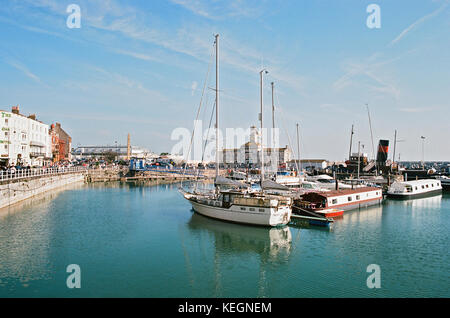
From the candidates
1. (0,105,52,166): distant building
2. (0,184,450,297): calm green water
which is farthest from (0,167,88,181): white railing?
(0,105,52,166): distant building

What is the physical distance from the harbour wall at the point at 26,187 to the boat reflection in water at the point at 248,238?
27.4 metres

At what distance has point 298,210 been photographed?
42.0 meters

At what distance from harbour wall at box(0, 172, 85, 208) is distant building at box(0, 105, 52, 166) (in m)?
10.2

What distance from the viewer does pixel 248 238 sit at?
1238 inches

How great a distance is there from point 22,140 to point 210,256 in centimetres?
6978

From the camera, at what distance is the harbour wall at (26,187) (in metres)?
43.8

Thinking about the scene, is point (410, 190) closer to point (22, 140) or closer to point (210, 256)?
point (210, 256)

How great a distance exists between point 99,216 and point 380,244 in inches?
1341

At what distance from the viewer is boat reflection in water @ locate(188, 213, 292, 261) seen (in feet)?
89.8

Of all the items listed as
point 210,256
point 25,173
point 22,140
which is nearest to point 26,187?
point 25,173

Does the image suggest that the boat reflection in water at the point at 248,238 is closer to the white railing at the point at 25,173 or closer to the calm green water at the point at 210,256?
the calm green water at the point at 210,256

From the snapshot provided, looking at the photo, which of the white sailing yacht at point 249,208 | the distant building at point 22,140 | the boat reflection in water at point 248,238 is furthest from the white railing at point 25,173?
the white sailing yacht at point 249,208
